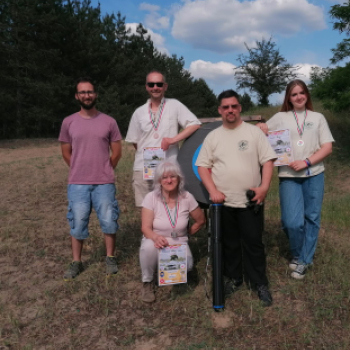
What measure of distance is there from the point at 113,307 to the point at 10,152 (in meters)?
13.1

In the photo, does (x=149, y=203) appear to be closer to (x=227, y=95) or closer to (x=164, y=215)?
(x=164, y=215)

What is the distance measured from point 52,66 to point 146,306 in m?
20.7

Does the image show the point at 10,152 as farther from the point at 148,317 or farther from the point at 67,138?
the point at 148,317

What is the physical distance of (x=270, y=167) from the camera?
321 centimetres

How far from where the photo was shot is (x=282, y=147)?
3.58 metres

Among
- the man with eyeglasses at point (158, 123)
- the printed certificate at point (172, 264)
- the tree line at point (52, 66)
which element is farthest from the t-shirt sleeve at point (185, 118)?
the tree line at point (52, 66)

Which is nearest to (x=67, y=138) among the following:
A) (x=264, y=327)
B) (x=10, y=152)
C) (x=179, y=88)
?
(x=264, y=327)

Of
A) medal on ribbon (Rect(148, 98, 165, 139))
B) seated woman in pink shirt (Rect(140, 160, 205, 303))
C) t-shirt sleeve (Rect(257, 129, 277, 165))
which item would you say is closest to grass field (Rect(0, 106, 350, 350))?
seated woman in pink shirt (Rect(140, 160, 205, 303))

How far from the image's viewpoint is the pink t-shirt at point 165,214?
3.44 meters

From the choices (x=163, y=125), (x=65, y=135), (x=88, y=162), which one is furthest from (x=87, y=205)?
(x=163, y=125)

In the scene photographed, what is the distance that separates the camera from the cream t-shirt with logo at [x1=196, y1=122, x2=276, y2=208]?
3191 mm

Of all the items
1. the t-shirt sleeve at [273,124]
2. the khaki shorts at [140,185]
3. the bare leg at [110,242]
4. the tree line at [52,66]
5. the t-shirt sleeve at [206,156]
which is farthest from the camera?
the tree line at [52,66]

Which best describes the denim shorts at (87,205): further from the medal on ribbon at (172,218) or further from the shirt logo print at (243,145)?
the shirt logo print at (243,145)

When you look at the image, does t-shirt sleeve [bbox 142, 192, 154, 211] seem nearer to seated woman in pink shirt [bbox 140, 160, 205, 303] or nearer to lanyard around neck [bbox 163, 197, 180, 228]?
seated woman in pink shirt [bbox 140, 160, 205, 303]
